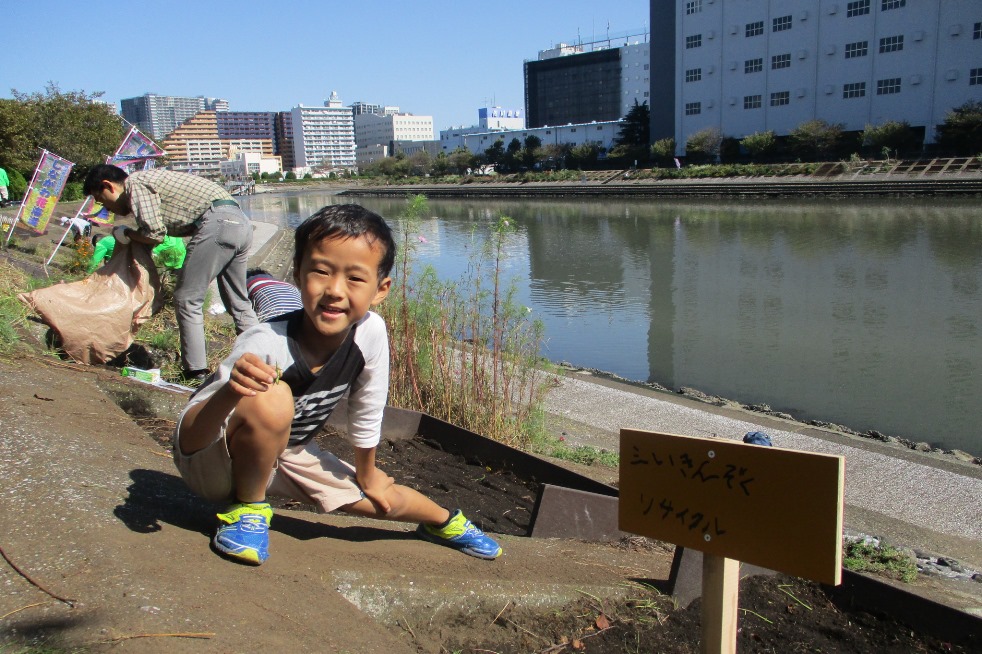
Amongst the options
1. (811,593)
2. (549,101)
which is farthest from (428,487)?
(549,101)

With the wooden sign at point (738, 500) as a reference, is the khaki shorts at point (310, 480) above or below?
below

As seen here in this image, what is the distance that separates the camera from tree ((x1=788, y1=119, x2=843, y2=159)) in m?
46.9

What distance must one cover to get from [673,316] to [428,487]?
31.6 feet

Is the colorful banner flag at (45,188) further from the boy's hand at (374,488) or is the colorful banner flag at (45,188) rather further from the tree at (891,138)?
the tree at (891,138)

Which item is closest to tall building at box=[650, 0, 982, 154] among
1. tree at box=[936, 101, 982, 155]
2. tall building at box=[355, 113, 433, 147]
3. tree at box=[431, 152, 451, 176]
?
tree at box=[936, 101, 982, 155]

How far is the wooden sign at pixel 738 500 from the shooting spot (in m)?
1.70

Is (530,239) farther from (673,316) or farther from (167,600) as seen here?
(167,600)

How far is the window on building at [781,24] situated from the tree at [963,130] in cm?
1435

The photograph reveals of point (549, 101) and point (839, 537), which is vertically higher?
point (549, 101)

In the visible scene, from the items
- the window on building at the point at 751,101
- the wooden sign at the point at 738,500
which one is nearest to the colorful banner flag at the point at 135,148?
the wooden sign at the point at 738,500

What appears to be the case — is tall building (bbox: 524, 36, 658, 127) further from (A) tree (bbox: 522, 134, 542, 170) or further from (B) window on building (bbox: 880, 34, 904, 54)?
(B) window on building (bbox: 880, 34, 904, 54)

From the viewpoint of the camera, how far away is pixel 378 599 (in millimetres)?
2248

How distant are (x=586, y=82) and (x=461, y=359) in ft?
422

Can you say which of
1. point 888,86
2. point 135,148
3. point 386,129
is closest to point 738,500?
point 135,148
